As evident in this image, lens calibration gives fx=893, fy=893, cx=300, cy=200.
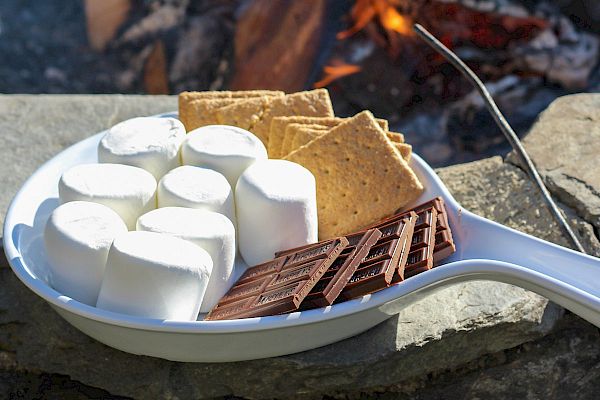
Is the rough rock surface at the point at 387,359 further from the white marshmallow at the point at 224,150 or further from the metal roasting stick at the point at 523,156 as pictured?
the white marshmallow at the point at 224,150

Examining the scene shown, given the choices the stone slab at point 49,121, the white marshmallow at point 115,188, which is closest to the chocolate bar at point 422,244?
the white marshmallow at point 115,188

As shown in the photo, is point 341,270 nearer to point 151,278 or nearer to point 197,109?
point 151,278

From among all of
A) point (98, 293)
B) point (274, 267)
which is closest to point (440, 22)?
point (274, 267)

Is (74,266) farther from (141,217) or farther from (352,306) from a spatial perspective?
(352,306)

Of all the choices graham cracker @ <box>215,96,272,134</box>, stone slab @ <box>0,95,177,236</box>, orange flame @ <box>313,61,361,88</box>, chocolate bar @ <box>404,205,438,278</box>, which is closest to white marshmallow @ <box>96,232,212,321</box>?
chocolate bar @ <box>404,205,438,278</box>

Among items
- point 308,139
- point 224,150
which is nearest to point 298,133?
point 308,139

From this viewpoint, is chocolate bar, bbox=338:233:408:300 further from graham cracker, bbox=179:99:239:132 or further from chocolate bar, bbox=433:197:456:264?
graham cracker, bbox=179:99:239:132
